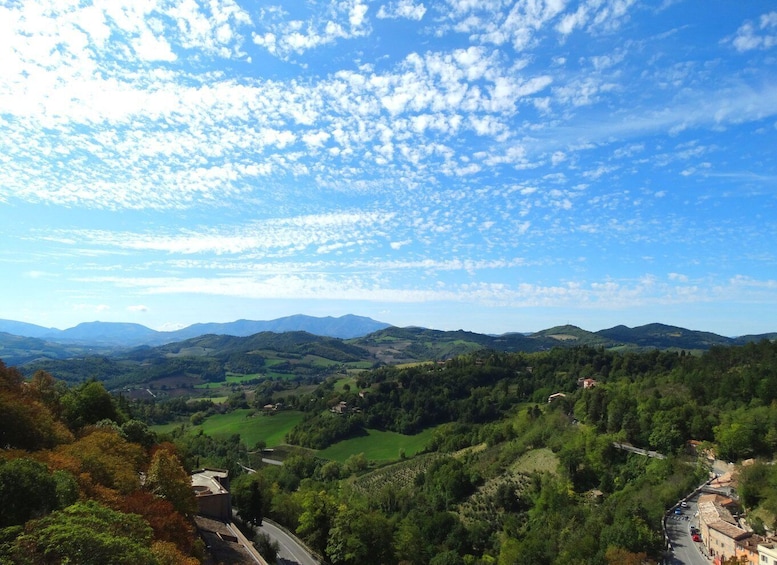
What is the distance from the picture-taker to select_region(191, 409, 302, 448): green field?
10375 cm

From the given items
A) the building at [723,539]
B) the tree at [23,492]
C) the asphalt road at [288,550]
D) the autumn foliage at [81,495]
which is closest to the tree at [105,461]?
the autumn foliage at [81,495]

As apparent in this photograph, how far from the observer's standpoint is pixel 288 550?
39.3m

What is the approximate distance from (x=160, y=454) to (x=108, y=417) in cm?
1510

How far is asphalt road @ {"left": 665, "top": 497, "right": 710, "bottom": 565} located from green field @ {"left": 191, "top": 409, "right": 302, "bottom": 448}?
78.9 metres

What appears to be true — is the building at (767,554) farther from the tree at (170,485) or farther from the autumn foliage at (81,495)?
the tree at (170,485)

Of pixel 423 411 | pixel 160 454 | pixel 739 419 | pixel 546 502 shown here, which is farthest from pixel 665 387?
pixel 160 454

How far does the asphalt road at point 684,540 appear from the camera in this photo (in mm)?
30781

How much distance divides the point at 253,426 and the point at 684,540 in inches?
3694

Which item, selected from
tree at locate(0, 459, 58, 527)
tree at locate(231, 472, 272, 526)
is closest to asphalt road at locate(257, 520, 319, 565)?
tree at locate(231, 472, 272, 526)

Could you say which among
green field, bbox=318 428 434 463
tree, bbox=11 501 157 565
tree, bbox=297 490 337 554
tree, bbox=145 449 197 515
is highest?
tree, bbox=11 501 157 565

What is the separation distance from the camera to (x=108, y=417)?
37438mm

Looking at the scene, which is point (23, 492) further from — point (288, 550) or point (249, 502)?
point (288, 550)

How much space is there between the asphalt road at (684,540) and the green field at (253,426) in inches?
3107

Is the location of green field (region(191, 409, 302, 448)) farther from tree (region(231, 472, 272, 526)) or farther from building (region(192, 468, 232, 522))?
building (region(192, 468, 232, 522))
